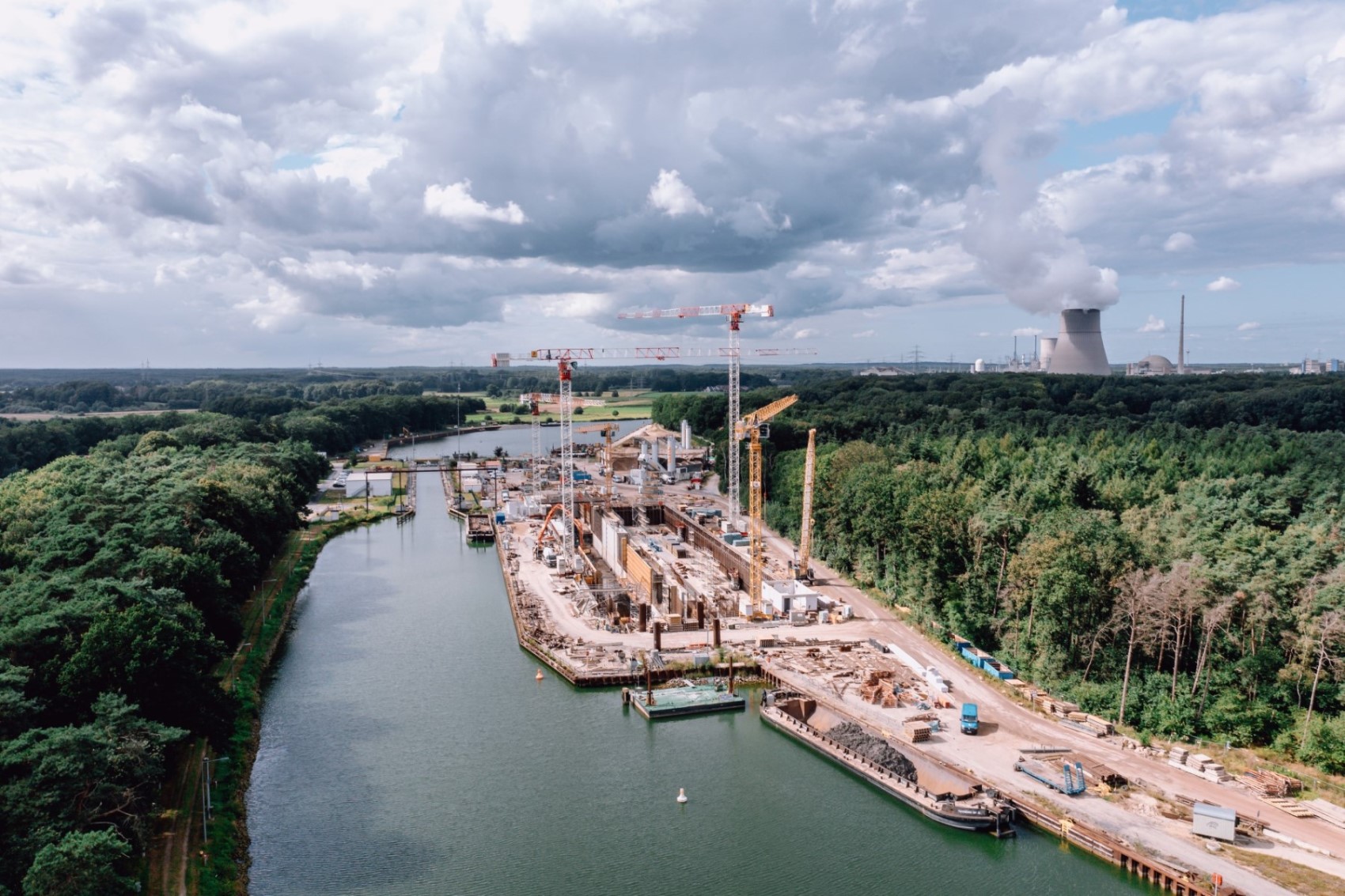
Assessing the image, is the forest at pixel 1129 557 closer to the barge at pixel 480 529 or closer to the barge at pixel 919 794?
the barge at pixel 919 794

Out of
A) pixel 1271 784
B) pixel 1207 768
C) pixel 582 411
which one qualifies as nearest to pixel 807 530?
pixel 1207 768

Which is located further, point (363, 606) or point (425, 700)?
point (363, 606)

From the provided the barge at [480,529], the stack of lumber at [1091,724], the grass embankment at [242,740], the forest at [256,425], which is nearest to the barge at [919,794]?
the stack of lumber at [1091,724]

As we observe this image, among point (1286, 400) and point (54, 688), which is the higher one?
point (1286, 400)

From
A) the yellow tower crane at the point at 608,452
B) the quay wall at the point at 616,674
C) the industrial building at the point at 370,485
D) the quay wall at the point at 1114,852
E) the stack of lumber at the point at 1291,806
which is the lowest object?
the quay wall at the point at 1114,852

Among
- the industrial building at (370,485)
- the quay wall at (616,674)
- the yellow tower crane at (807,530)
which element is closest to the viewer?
the quay wall at (616,674)

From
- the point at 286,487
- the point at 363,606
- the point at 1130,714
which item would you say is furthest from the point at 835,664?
the point at 286,487

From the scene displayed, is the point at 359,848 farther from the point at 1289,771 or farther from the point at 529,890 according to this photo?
the point at 1289,771

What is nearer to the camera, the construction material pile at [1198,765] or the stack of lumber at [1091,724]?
the construction material pile at [1198,765]
